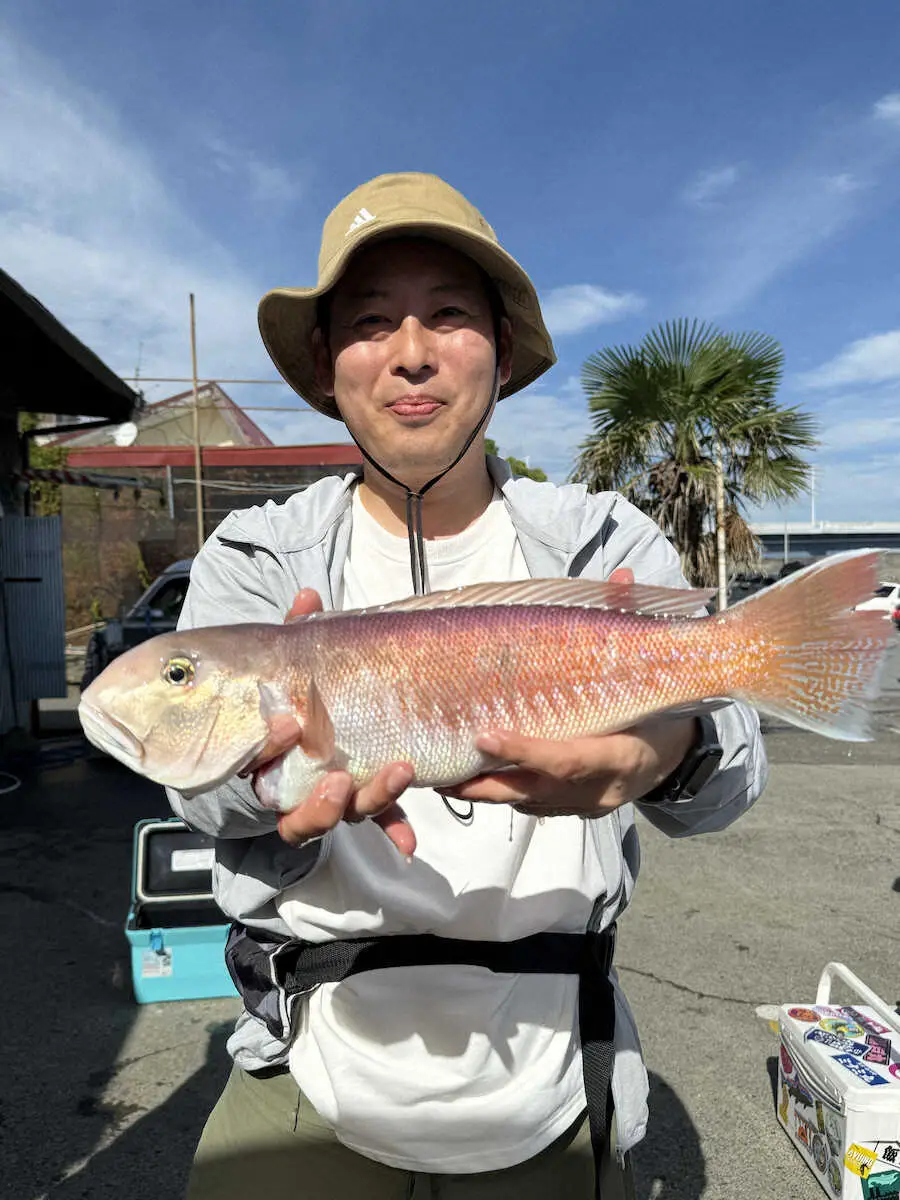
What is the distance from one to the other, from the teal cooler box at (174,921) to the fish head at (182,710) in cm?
333

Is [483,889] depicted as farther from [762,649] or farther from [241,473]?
[241,473]

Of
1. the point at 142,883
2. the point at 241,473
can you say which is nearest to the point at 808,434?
the point at 142,883

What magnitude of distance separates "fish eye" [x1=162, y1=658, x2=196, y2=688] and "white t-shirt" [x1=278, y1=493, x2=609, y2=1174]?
46cm

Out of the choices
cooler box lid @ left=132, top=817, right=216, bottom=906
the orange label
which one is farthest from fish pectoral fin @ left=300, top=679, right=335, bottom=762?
cooler box lid @ left=132, top=817, right=216, bottom=906

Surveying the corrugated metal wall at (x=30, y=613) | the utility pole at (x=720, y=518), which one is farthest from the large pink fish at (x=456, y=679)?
the corrugated metal wall at (x=30, y=613)

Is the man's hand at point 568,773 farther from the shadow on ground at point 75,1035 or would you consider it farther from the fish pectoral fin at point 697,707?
the shadow on ground at point 75,1035

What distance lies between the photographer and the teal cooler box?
4609mm

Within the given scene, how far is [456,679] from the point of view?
1.68 metres

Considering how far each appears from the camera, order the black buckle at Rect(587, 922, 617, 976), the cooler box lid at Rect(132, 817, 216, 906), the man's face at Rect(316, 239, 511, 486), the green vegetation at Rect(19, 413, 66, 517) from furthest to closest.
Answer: the green vegetation at Rect(19, 413, 66, 517), the cooler box lid at Rect(132, 817, 216, 906), the man's face at Rect(316, 239, 511, 486), the black buckle at Rect(587, 922, 617, 976)

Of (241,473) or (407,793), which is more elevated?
(241,473)

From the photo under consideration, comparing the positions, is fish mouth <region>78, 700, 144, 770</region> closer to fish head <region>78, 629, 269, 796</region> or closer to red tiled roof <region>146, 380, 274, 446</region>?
fish head <region>78, 629, 269, 796</region>

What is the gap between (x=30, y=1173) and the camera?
3393mm

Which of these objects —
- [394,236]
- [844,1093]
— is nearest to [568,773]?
[394,236]

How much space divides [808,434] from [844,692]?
10.2m
